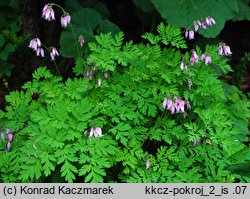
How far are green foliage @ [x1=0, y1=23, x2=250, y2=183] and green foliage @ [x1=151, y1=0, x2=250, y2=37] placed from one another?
483 mm

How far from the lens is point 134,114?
2.75 metres

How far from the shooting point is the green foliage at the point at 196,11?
3479mm

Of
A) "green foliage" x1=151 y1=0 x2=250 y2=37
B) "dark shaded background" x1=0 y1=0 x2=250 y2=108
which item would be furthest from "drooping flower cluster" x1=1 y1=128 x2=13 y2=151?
"green foliage" x1=151 y1=0 x2=250 y2=37

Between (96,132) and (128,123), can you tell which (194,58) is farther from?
(96,132)

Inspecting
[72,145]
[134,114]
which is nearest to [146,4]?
[134,114]

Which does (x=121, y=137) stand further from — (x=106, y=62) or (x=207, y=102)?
(x=207, y=102)

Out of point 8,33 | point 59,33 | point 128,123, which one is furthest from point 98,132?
point 8,33

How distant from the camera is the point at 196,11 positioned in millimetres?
3518

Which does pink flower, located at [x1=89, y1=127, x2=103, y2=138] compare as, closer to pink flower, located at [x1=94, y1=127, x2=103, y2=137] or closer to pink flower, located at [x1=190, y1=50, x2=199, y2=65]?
pink flower, located at [x1=94, y1=127, x2=103, y2=137]

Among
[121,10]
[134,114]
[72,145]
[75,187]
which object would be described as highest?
[121,10]

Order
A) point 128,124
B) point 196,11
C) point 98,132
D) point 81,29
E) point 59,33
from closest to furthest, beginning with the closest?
point 98,132, point 128,124, point 196,11, point 81,29, point 59,33

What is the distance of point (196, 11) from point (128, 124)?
1.43 metres

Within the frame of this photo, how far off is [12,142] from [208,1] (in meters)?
2.15

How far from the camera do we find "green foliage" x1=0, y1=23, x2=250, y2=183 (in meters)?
2.52
